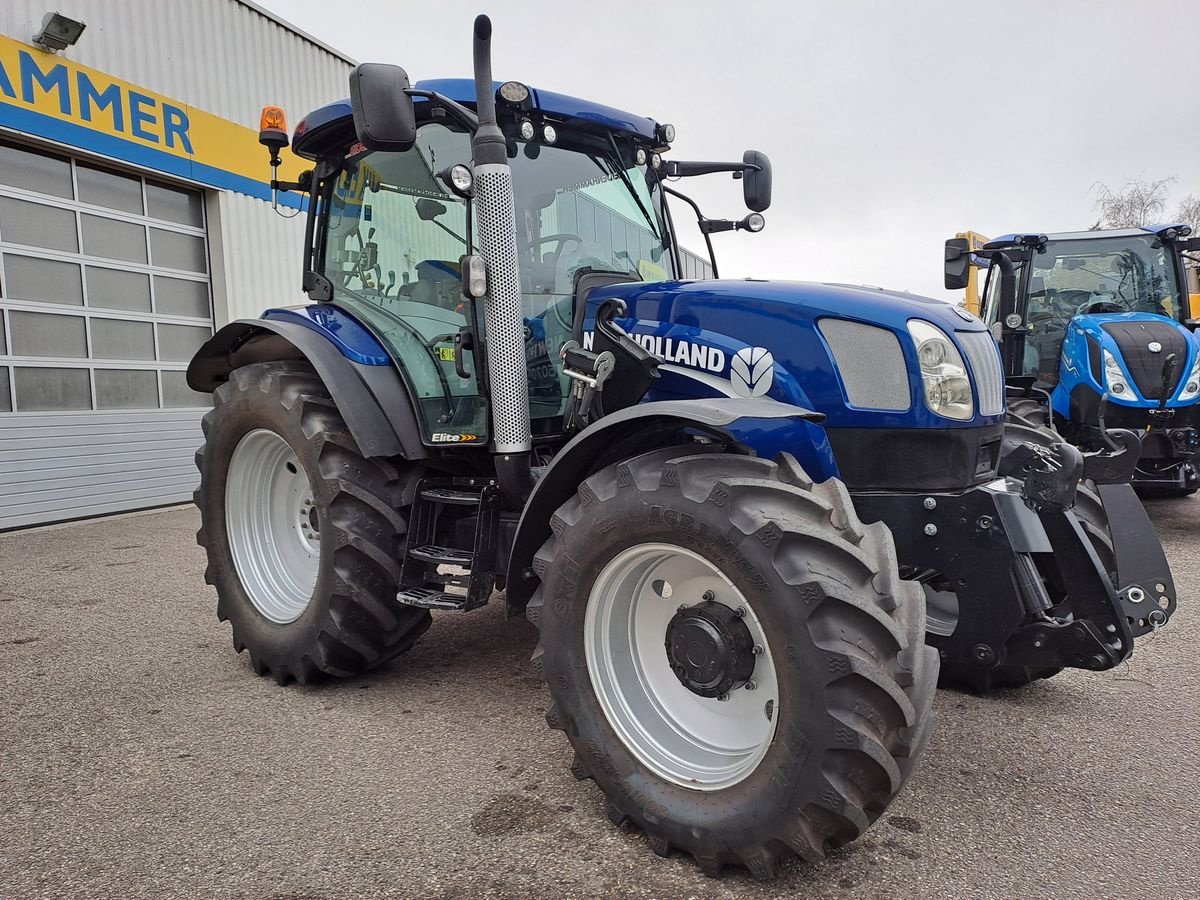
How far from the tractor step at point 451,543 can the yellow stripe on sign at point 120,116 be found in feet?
20.9

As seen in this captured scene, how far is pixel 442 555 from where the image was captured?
10.7 feet

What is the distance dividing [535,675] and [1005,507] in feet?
6.82

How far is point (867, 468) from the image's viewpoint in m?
2.57

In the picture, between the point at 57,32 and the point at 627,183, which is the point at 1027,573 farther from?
the point at 57,32

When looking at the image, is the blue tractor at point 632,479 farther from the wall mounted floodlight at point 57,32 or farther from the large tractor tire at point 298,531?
the wall mounted floodlight at point 57,32

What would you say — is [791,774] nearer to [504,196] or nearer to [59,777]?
[504,196]

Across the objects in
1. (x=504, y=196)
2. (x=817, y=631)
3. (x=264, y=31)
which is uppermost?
(x=264, y=31)

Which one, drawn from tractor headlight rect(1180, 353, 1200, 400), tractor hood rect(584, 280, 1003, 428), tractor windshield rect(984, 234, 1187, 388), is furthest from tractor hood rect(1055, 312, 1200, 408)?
tractor hood rect(584, 280, 1003, 428)

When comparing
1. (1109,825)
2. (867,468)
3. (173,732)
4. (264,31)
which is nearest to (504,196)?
(867,468)

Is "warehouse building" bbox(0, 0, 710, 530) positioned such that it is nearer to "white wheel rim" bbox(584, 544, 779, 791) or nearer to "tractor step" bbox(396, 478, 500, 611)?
"tractor step" bbox(396, 478, 500, 611)

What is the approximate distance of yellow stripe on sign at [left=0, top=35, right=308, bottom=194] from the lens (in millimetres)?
7188

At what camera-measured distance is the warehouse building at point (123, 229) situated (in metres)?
7.40

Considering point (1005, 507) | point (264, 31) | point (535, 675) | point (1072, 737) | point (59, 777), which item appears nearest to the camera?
point (1005, 507)

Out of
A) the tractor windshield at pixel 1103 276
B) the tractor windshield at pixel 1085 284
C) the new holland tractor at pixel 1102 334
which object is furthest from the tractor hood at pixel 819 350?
the tractor windshield at pixel 1103 276
